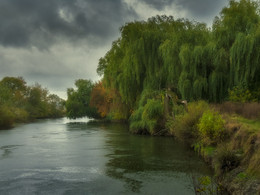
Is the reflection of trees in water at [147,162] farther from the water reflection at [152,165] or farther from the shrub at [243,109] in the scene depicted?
the shrub at [243,109]

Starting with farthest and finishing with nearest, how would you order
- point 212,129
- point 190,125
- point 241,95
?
point 241,95 < point 190,125 < point 212,129

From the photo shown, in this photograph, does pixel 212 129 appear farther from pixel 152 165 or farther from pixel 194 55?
pixel 194 55

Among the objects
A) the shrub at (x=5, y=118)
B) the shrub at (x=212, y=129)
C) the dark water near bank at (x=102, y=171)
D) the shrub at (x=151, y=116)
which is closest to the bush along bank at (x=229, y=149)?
the shrub at (x=212, y=129)

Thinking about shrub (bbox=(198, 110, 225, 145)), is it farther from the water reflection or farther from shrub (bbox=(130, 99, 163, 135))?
shrub (bbox=(130, 99, 163, 135))

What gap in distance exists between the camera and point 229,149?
8.95 meters

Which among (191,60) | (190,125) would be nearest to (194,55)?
(191,60)

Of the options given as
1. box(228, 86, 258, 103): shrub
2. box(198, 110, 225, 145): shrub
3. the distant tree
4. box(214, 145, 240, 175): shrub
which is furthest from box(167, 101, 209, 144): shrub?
the distant tree

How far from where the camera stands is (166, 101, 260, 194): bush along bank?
6.93 metres

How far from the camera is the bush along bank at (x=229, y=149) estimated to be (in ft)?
22.7

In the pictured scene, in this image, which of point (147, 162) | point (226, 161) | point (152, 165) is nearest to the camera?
point (226, 161)

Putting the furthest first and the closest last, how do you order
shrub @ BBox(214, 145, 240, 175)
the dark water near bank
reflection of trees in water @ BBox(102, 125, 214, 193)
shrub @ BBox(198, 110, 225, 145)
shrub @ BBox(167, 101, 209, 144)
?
shrub @ BBox(167, 101, 209, 144) → shrub @ BBox(198, 110, 225, 145) → reflection of trees in water @ BBox(102, 125, 214, 193) → the dark water near bank → shrub @ BBox(214, 145, 240, 175)

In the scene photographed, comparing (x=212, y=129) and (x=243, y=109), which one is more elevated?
(x=243, y=109)

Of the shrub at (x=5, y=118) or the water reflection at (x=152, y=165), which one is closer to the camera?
the water reflection at (x=152, y=165)

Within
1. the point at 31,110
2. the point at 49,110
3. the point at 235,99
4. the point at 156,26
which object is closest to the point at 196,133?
the point at 235,99
